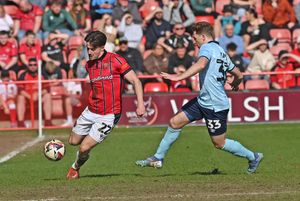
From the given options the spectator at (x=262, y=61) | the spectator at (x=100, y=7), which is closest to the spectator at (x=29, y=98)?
the spectator at (x=100, y=7)

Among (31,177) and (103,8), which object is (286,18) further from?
(31,177)

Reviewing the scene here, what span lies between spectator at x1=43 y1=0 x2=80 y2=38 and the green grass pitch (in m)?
6.48

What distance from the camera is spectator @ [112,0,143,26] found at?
26.2 metres

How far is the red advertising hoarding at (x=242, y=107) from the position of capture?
894 inches

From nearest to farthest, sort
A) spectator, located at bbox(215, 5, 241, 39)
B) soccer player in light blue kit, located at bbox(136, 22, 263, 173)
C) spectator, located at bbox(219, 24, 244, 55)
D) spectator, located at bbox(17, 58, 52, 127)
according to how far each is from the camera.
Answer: soccer player in light blue kit, located at bbox(136, 22, 263, 173) → spectator, located at bbox(17, 58, 52, 127) → spectator, located at bbox(219, 24, 244, 55) → spectator, located at bbox(215, 5, 241, 39)

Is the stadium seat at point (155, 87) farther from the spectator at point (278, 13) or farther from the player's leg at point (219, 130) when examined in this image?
the player's leg at point (219, 130)

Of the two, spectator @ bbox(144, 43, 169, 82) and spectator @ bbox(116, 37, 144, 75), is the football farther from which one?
spectator @ bbox(116, 37, 144, 75)

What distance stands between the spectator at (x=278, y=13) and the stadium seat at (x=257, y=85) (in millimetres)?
3819

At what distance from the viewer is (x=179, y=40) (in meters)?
24.9

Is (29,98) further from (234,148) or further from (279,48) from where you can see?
(234,148)

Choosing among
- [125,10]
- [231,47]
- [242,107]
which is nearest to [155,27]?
[125,10]

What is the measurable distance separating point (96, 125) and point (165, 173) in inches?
64.0

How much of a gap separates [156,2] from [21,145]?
8.94m

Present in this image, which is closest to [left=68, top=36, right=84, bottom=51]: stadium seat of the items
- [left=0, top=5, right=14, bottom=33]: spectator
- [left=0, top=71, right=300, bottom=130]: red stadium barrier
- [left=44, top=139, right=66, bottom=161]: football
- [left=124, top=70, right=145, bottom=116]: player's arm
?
[left=0, top=5, right=14, bottom=33]: spectator
